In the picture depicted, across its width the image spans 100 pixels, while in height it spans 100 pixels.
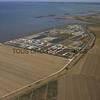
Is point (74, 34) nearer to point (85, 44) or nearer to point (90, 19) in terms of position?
point (85, 44)

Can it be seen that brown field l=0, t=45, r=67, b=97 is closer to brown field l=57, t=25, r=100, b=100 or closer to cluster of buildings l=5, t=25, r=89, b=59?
cluster of buildings l=5, t=25, r=89, b=59

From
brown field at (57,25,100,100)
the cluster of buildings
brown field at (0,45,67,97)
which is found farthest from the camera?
the cluster of buildings

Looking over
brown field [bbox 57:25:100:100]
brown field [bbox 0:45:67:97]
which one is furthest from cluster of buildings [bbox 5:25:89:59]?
brown field [bbox 57:25:100:100]

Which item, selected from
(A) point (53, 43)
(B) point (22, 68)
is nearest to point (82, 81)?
(B) point (22, 68)

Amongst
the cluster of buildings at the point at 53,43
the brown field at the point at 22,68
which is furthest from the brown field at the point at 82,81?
the cluster of buildings at the point at 53,43

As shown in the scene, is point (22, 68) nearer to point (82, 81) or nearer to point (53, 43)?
point (82, 81)

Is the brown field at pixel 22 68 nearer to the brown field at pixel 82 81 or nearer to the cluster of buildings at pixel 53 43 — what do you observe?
the cluster of buildings at pixel 53 43

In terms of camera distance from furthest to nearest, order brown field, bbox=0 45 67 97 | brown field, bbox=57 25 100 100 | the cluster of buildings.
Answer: the cluster of buildings, brown field, bbox=0 45 67 97, brown field, bbox=57 25 100 100

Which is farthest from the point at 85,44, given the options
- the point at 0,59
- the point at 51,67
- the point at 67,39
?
the point at 0,59
